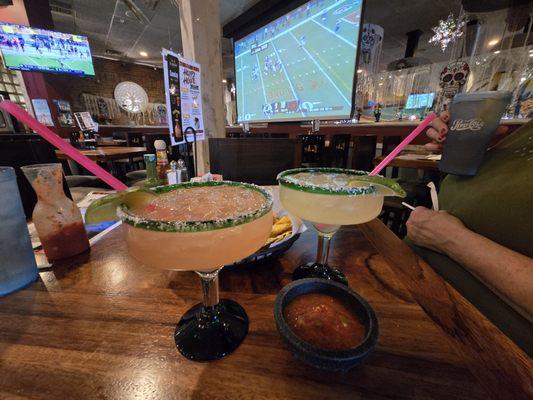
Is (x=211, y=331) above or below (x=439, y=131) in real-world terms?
below

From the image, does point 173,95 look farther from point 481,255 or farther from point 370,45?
point 370,45

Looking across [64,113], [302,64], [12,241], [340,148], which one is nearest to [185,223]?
[12,241]

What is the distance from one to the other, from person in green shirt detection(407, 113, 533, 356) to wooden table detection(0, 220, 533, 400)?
0.86ft

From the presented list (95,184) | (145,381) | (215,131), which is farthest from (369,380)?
(95,184)

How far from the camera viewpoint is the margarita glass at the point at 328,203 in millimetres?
590

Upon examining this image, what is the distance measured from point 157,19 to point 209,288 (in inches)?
321

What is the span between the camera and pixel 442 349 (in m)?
0.48

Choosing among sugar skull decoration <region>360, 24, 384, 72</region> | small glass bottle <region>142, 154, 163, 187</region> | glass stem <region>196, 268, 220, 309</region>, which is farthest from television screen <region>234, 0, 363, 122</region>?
sugar skull decoration <region>360, 24, 384, 72</region>

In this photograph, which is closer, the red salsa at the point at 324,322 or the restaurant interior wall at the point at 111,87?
the red salsa at the point at 324,322

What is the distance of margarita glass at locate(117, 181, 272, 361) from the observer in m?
0.41

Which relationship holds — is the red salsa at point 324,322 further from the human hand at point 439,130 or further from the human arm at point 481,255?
the human hand at point 439,130

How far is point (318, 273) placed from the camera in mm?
708

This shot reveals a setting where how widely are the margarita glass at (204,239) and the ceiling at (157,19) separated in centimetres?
678

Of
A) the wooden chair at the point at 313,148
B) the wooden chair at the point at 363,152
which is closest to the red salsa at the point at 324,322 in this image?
the wooden chair at the point at 363,152
